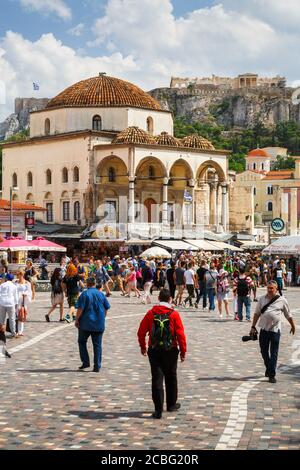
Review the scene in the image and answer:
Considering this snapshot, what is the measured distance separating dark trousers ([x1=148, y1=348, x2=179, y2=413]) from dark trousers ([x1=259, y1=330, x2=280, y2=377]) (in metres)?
2.42

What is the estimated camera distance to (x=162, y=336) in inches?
422

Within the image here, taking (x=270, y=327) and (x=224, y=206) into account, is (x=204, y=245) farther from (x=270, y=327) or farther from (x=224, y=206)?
(x=270, y=327)

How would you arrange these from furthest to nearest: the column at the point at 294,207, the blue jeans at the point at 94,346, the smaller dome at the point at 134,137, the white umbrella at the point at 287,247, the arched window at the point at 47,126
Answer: the column at the point at 294,207 < the arched window at the point at 47,126 < the smaller dome at the point at 134,137 < the white umbrella at the point at 287,247 < the blue jeans at the point at 94,346

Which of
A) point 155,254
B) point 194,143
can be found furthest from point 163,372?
point 194,143

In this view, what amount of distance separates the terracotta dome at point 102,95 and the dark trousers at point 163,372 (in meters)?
54.0

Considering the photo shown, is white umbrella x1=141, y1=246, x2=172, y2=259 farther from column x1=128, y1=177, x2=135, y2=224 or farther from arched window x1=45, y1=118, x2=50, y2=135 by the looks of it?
arched window x1=45, y1=118, x2=50, y2=135

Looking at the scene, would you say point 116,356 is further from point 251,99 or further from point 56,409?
point 251,99

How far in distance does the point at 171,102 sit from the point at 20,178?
135m

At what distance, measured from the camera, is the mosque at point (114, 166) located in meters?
60.6

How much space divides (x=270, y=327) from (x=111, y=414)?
336 cm

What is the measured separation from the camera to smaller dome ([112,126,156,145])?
59375mm

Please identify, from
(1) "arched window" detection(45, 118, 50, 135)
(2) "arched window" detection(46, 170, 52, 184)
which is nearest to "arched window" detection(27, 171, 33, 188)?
(2) "arched window" detection(46, 170, 52, 184)

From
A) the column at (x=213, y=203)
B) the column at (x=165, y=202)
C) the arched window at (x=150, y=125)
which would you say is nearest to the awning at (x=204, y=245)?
the column at (x=165, y=202)

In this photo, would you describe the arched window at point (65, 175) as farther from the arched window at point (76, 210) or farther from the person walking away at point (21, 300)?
the person walking away at point (21, 300)
